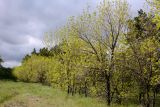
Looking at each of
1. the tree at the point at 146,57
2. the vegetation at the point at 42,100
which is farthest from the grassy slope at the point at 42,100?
the tree at the point at 146,57

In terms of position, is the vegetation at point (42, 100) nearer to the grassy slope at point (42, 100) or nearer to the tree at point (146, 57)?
the grassy slope at point (42, 100)

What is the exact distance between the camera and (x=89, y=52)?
26406 millimetres

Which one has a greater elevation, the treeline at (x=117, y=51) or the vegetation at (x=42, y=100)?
the treeline at (x=117, y=51)

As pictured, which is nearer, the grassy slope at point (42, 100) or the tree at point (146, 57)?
the tree at point (146, 57)

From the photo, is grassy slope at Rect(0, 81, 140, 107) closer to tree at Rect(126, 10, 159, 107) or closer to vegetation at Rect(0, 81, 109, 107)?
vegetation at Rect(0, 81, 109, 107)

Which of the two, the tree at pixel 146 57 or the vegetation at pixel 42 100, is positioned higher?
the tree at pixel 146 57

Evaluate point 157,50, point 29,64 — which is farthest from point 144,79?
point 29,64

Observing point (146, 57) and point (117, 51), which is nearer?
point (146, 57)

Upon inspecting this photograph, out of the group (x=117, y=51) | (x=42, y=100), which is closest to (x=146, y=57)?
(x=117, y=51)

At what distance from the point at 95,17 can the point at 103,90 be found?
680cm

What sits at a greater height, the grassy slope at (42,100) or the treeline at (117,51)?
the treeline at (117,51)

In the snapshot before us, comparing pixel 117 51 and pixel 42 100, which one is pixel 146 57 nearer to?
pixel 117 51

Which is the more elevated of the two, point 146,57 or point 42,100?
point 146,57

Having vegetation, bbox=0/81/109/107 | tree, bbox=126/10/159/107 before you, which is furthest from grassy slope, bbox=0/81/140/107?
tree, bbox=126/10/159/107
